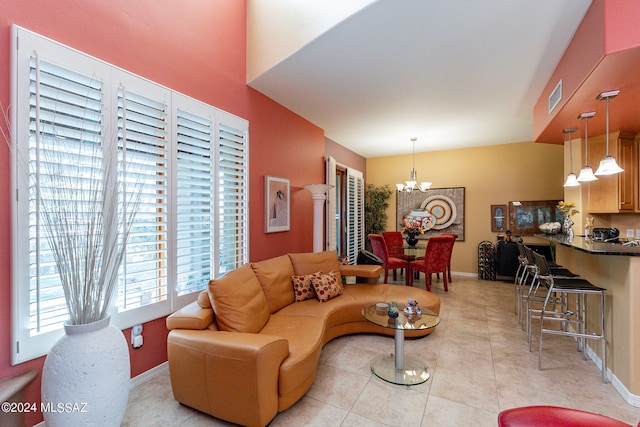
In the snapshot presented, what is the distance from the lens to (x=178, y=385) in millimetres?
1921

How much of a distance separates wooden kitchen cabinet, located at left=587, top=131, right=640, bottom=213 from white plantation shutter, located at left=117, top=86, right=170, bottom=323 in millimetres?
5032

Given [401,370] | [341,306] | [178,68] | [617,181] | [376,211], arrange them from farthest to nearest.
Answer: [376,211] < [617,181] < [341,306] < [178,68] < [401,370]

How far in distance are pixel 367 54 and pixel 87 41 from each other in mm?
2191

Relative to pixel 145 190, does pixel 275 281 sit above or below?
below

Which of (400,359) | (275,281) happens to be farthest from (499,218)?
(275,281)

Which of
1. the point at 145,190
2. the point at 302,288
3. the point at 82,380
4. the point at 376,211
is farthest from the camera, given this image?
the point at 376,211

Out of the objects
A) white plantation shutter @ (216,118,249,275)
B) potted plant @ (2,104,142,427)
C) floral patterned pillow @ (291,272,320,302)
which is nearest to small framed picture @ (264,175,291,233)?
white plantation shutter @ (216,118,249,275)

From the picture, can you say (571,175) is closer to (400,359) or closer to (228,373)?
(400,359)

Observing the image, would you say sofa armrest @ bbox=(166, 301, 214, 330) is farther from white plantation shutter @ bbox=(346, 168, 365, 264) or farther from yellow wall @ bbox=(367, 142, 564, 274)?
yellow wall @ bbox=(367, 142, 564, 274)

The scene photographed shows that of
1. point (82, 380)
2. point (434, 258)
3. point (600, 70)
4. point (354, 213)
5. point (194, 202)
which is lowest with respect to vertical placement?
point (82, 380)

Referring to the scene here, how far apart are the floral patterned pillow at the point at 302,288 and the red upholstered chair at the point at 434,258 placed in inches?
92.8

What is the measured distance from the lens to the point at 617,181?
361 centimetres

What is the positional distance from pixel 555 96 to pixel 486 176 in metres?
3.43

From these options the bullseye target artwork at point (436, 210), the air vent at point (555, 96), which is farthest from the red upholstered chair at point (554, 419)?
the bullseye target artwork at point (436, 210)
